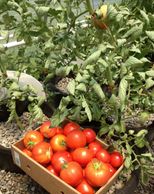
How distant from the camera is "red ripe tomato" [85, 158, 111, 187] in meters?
1.10

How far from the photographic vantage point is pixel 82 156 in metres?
1.15

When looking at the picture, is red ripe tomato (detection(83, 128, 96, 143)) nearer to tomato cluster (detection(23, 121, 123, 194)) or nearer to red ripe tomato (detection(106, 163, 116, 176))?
tomato cluster (detection(23, 121, 123, 194))

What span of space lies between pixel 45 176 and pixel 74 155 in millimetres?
117

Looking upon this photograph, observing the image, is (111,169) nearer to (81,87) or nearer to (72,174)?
(72,174)

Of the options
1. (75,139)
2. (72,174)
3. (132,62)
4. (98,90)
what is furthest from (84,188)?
(132,62)

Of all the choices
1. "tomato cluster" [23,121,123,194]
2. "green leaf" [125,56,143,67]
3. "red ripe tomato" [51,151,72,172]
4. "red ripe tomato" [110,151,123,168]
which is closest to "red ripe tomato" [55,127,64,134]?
"tomato cluster" [23,121,123,194]

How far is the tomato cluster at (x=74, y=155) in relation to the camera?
43.7 inches

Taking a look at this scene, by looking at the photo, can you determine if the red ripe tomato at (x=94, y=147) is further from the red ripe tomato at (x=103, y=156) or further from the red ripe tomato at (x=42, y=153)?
the red ripe tomato at (x=42, y=153)

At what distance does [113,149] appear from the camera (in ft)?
4.05

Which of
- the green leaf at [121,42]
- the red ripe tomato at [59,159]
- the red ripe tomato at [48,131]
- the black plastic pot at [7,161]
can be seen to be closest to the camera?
the green leaf at [121,42]

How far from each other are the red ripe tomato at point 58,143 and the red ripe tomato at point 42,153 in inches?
0.9

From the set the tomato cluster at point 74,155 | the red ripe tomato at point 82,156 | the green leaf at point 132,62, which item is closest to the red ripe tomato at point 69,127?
the tomato cluster at point 74,155

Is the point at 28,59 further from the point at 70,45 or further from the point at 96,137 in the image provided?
the point at 96,137

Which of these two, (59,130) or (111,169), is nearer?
(111,169)
